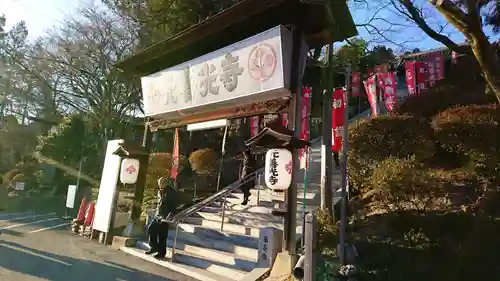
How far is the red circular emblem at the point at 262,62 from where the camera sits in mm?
9320

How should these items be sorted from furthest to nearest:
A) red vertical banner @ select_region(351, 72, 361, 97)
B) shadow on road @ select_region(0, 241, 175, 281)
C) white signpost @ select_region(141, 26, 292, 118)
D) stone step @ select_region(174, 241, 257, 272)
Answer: red vertical banner @ select_region(351, 72, 361, 97)
white signpost @ select_region(141, 26, 292, 118)
stone step @ select_region(174, 241, 257, 272)
shadow on road @ select_region(0, 241, 175, 281)

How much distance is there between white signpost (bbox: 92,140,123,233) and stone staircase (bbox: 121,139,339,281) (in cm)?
189

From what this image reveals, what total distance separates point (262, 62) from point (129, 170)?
6.29 m

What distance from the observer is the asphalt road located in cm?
847

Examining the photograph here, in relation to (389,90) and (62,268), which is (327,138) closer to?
(62,268)

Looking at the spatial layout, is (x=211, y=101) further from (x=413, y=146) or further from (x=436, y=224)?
(x=436, y=224)

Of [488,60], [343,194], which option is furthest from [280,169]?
[488,60]

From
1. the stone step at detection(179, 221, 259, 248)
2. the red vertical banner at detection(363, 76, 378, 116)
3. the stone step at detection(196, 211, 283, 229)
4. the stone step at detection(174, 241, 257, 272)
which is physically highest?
the red vertical banner at detection(363, 76, 378, 116)

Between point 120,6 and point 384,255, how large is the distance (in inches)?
798

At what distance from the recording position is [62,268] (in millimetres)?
9055

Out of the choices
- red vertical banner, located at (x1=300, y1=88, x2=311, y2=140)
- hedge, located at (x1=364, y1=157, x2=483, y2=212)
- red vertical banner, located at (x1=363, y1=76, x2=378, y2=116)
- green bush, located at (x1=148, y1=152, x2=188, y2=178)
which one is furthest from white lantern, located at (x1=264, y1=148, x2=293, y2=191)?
green bush, located at (x1=148, y1=152, x2=188, y2=178)

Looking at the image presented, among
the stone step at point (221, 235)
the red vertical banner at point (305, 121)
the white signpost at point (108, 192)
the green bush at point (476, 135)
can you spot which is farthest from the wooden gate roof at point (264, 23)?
the stone step at point (221, 235)

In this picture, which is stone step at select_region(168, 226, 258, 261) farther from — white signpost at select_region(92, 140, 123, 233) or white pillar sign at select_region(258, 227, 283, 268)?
white signpost at select_region(92, 140, 123, 233)

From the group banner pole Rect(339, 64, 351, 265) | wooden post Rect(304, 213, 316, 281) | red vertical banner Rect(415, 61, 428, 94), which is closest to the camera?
wooden post Rect(304, 213, 316, 281)
